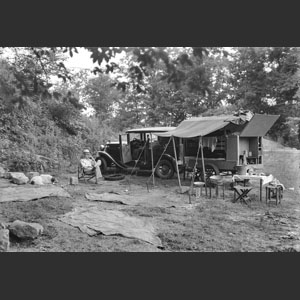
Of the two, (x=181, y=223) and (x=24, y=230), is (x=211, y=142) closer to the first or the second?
(x=181, y=223)

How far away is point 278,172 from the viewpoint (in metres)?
5.03

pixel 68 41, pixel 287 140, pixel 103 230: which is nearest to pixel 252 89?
pixel 287 140

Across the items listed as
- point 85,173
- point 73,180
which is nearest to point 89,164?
point 85,173

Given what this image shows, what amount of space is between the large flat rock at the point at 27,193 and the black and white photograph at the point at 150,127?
15 mm

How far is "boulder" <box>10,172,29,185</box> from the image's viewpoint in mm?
5727

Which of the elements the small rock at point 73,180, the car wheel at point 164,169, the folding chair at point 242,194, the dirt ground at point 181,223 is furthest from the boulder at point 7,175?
the folding chair at point 242,194

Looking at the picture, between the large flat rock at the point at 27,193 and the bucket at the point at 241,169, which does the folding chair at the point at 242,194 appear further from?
the large flat rock at the point at 27,193

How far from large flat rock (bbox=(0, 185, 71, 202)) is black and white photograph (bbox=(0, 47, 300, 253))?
0.01 metres

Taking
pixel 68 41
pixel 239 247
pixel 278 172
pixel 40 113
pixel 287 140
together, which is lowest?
pixel 239 247

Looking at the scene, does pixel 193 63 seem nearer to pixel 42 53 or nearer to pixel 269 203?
pixel 42 53

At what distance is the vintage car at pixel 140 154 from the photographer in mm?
7012

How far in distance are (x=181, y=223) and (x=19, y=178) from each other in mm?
3352

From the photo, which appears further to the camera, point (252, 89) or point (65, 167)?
point (65, 167)

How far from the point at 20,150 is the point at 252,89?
440cm
